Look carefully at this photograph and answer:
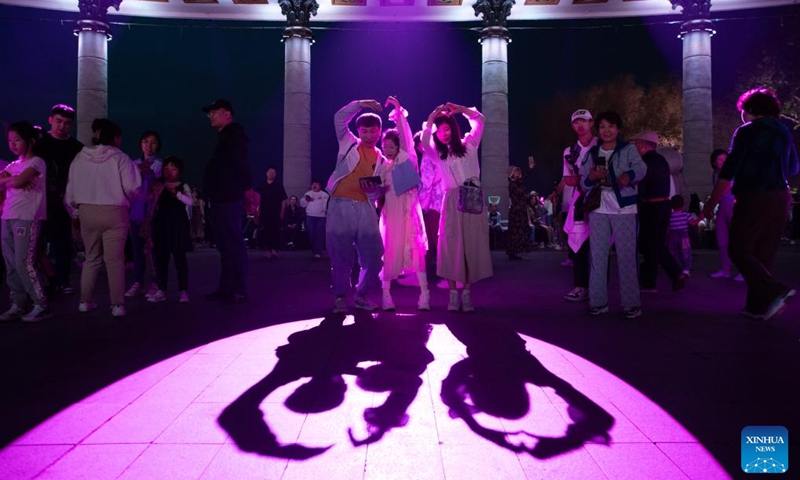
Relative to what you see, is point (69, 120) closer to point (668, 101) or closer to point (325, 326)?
point (325, 326)

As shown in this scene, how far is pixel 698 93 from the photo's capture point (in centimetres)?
1716

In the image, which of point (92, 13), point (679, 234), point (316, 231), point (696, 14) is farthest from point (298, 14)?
point (679, 234)

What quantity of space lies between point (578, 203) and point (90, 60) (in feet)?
49.9

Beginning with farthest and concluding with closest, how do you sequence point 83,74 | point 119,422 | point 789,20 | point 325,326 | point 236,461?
point 789,20 → point 83,74 → point 325,326 → point 119,422 → point 236,461

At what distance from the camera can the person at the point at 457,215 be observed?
588 centimetres

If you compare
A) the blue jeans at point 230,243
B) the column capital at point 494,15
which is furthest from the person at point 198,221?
the blue jeans at point 230,243

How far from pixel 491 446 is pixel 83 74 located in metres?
17.8

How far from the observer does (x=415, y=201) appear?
19.9ft

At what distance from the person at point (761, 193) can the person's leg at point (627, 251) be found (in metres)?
0.89

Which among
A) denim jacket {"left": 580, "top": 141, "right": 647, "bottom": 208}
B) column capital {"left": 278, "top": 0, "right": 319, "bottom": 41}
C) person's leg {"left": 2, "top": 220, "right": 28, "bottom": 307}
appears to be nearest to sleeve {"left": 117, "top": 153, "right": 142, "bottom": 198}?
person's leg {"left": 2, "top": 220, "right": 28, "bottom": 307}

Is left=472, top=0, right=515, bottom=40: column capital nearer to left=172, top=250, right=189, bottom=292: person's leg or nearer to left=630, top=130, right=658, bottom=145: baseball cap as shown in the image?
left=630, top=130, right=658, bottom=145: baseball cap

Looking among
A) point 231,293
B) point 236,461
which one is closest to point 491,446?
point 236,461

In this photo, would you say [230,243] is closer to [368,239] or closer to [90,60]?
[368,239]

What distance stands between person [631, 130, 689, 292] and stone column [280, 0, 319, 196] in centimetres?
1177
